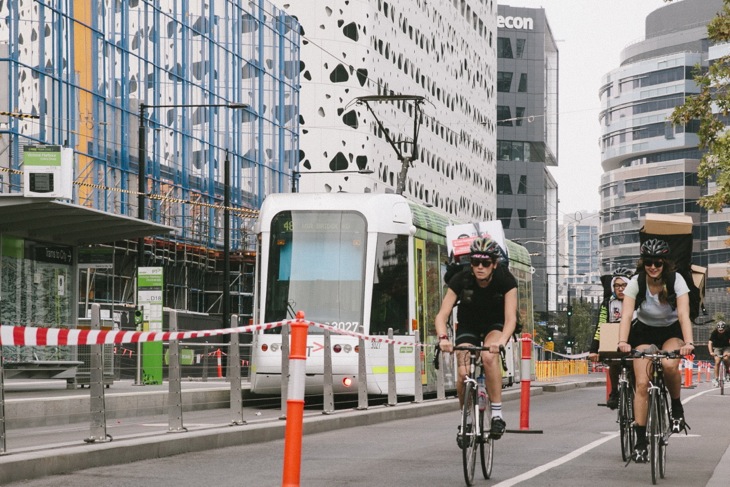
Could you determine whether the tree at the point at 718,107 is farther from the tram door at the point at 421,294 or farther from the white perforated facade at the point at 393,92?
the white perforated facade at the point at 393,92

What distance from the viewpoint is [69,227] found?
23266 millimetres

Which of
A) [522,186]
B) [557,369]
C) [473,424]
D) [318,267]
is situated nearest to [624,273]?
[473,424]

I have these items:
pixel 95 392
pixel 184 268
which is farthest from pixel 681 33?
pixel 95 392

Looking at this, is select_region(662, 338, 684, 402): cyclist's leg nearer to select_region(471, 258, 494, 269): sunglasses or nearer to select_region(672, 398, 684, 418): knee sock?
select_region(672, 398, 684, 418): knee sock

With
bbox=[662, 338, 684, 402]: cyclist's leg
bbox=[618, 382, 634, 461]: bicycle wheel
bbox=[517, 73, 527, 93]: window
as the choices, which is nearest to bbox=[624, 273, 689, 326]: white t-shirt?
bbox=[662, 338, 684, 402]: cyclist's leg

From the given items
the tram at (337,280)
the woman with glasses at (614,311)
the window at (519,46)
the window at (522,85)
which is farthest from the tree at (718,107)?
the window at (519,46)

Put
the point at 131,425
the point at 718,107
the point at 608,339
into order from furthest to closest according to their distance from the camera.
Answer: the point at 718,107, the point at 131,425, the point at 608,339

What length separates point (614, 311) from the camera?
15680mm

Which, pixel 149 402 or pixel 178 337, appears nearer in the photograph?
pixel 178 337

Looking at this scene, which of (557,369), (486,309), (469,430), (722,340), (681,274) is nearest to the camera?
(469,430)

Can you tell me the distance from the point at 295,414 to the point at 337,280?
14.3 meters

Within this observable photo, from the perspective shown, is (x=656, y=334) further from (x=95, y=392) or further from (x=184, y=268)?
(x=184, y=268)

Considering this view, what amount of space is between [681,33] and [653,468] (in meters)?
158

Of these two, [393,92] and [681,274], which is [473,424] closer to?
[681,274]
